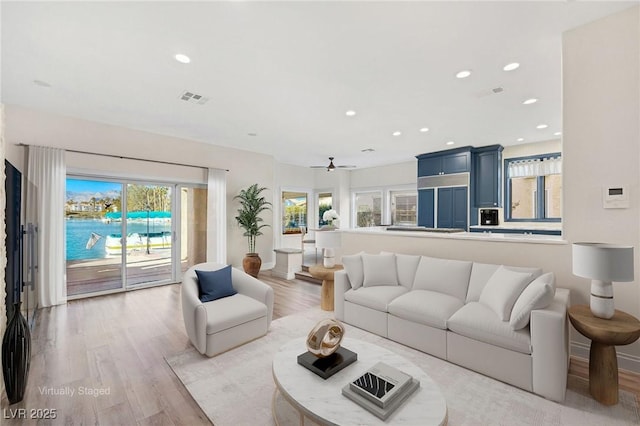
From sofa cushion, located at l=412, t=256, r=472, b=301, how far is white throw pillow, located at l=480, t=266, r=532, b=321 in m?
0.26

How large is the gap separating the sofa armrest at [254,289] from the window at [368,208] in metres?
5.98

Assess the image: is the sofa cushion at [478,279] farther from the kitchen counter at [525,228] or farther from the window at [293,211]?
the window at [293,211]

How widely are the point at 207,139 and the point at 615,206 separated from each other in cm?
598

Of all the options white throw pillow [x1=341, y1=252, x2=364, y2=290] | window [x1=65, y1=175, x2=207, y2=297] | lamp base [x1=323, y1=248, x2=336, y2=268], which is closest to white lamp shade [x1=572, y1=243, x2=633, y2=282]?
white throw pillow [x1=341, y1=252, x2=364, y2=290]

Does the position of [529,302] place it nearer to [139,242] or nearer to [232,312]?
[232,312]

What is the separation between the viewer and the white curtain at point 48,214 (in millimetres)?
3971

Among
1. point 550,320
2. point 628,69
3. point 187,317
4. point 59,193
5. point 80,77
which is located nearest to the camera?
point 550,320

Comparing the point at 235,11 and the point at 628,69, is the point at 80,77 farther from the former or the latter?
the point at 628,69

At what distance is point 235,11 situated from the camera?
2.12m

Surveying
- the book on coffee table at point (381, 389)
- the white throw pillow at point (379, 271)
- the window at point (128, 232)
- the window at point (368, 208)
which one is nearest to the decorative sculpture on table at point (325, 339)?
the book on coffee table at point (381, 389)

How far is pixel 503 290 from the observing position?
8.20 ft

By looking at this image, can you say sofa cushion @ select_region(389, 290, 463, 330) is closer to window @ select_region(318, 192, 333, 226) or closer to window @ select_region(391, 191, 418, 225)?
window @ select_region(391, 191, 418, 225)

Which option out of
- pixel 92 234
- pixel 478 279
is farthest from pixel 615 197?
pixel 92 234

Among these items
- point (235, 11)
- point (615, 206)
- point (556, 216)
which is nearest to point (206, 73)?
point (235, 11)
